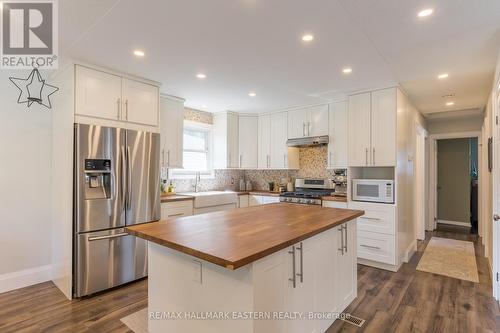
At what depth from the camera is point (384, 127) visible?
139 inches

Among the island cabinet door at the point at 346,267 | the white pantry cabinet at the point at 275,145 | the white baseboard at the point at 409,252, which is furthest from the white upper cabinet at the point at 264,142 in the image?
the island cabinet door at the point at 346,267

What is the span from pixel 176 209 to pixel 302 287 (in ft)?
7.77

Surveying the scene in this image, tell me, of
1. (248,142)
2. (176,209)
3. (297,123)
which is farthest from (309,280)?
(248,142)

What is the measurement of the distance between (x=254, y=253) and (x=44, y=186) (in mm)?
3094

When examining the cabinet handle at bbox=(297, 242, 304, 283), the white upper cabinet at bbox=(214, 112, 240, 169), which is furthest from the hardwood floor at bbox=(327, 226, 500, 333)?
the white upper cabinet at bbox=(214, 112, 240, 169)

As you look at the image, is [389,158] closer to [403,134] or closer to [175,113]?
[403,134]

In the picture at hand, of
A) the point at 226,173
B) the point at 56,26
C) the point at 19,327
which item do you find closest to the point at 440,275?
the point at 226,173

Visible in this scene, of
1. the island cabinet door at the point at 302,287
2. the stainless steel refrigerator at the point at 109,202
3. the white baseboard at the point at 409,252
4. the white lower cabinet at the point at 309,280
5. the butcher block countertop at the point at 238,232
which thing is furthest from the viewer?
the white baseboard at the point at 409,252

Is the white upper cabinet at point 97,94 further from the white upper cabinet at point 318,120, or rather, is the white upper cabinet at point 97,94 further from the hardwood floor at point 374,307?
the white upper cabinet at point 318,120

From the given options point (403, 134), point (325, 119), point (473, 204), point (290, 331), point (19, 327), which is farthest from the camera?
point (473, 204)

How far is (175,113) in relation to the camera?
4117 millimetres

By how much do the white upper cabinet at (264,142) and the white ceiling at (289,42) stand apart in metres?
1.60

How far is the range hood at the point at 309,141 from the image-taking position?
14.5ft

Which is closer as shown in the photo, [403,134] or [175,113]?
[403,134]
